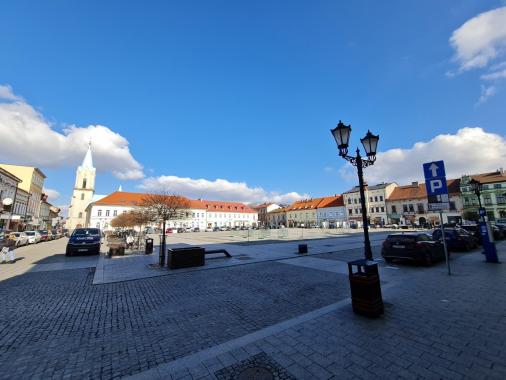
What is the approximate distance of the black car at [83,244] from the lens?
16188mm

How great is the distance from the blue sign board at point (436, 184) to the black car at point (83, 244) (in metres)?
19.5

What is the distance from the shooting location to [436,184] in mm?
8367

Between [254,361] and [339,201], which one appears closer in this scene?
[254,361]

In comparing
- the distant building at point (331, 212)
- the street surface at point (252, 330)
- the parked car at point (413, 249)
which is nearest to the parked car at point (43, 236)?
the street surface at point (252, 330)

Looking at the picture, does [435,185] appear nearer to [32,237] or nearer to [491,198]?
[32,237]

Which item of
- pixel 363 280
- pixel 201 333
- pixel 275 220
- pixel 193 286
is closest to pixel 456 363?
pixel 363 280

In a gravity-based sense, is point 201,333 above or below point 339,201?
below

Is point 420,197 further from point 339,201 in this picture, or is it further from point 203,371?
point 203,371

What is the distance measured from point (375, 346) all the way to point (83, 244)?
1869cm

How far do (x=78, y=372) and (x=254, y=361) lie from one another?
247 cm

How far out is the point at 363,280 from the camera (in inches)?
197

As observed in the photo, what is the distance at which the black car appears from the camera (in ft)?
53.1

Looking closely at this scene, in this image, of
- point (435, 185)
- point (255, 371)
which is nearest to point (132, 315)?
point (255, 371)

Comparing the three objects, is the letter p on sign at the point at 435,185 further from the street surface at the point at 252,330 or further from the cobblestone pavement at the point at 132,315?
the cobblestone pavement at the point at 132,315
